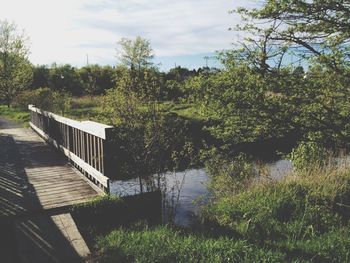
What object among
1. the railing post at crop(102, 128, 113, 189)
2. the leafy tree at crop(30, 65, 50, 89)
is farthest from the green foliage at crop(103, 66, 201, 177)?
the leafy tree at crop(30, 65, 50, 89)

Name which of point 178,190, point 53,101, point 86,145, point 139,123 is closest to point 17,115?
point 53,101

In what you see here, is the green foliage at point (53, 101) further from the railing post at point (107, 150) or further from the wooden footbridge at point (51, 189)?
the railing post at point (107, 150)

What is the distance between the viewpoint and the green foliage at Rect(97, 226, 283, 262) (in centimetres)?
459

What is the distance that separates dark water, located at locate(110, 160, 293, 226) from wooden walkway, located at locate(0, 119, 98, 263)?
1.28 meters

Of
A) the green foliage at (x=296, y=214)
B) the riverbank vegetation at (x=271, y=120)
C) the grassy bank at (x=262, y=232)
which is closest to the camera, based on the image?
the grassy bank at (x=262, y=232)

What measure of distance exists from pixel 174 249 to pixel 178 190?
5056 millimetres

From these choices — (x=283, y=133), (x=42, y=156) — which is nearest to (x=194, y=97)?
(x=283, y=133)

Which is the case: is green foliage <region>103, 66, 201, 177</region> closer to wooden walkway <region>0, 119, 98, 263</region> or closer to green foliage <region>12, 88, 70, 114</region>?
wooden walkway <region>0, 119, 98, 263</region>

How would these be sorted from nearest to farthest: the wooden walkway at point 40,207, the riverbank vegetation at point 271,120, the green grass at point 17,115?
1. the wooden walkway at point 40,207
2. the riverbank vegetation at point 271,120
3. the green grass at point 17,115

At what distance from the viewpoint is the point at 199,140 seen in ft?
65.9

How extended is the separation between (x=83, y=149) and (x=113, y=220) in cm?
239

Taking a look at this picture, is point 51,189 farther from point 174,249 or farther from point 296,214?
point 296,214

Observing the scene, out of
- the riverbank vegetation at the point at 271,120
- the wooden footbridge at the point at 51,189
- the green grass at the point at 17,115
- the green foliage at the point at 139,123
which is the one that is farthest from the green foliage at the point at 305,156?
the green grass at the point at 17,115

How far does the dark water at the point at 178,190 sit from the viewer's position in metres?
8.20
